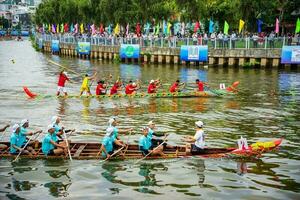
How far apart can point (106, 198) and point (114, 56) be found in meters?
50.6

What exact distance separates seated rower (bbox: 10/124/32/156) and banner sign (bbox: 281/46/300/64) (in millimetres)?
35737

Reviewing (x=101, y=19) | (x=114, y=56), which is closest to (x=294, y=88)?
(x=114, y=56)

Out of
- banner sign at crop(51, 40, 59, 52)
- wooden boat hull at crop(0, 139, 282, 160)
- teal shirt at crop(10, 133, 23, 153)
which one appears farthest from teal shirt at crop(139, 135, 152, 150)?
banner sign at crop(51, 40, 59, 52)

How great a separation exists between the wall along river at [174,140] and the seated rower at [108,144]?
0.45 m

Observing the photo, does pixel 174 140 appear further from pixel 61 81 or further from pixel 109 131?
pixel 61 81

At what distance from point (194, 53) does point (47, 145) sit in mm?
37092

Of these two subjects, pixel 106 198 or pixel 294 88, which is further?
pixel 294 88

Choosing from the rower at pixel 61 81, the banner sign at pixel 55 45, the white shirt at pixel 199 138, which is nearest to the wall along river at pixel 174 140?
the white shirt at pixel 199 138

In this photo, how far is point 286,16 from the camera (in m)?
60.0

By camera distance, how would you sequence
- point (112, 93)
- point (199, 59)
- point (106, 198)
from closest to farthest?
point (106, 198)
point (112, 93)
point (199, 59)

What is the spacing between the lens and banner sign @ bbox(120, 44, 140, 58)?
5978 cm

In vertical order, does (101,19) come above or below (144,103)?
above

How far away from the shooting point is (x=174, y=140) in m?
21.5

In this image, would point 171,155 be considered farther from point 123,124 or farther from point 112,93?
point 112,93
